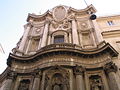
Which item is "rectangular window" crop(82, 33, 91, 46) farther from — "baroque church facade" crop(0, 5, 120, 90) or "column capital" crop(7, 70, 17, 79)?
"column capital" crop(7, 70, 17, 79)

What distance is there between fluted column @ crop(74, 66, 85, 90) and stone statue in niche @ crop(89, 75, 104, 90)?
1.04 meters

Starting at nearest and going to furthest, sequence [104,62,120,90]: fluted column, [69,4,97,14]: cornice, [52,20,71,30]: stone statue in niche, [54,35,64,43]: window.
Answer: [104,62,120,90]: fluted column → [54,35,64,43]: window → [52,20,71,30]: stone statue in niche → [69,4,97,14]: cornice

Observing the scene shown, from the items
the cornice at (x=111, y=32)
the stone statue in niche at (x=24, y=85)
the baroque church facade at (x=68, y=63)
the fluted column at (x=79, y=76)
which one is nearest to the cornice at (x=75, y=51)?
the baroque church facade at (x=68, y=63)

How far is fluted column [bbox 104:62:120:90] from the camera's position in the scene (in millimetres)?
→ 11449

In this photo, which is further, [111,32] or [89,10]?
[89,10]

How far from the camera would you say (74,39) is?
16750mm

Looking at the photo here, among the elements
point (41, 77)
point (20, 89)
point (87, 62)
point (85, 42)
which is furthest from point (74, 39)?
point (20, 89)

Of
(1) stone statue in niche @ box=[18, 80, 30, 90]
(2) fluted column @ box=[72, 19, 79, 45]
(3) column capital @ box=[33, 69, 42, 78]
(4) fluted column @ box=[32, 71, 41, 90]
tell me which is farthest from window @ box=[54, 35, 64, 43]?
(1) stone statue in niche @ box=[18, 80, 30, 90]

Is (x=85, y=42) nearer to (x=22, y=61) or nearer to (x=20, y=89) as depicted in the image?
Answer: (x=22, y=61)

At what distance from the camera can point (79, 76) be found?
41.2ft

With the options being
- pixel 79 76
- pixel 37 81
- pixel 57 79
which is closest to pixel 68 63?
pixel 79 76

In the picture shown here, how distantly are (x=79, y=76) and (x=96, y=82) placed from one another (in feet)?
5.53

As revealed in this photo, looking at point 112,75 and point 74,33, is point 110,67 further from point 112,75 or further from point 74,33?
point 74,33

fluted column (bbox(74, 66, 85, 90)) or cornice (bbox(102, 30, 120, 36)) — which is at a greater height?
cornice (bbox(102, 30, 120, 36))
